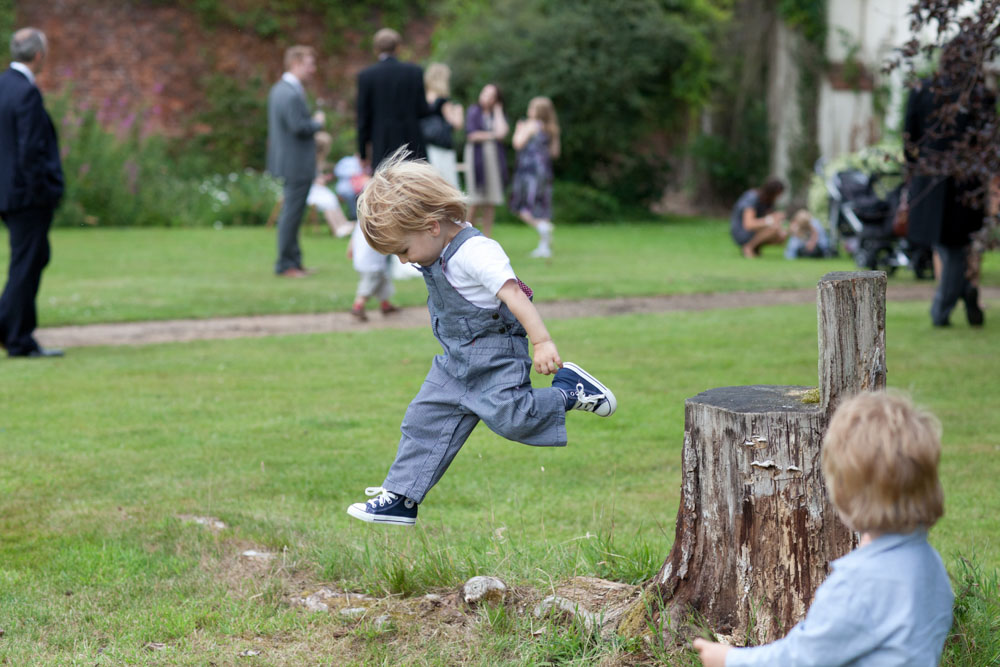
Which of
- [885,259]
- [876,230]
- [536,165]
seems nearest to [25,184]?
[536,165]

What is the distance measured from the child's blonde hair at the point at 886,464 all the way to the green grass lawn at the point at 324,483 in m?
1.24

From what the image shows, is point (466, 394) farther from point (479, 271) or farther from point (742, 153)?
point (742, 153)

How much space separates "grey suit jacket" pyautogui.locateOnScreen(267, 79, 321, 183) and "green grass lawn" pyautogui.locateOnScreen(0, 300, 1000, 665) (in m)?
3.26

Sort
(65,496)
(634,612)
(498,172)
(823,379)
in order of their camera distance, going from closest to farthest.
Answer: (823,379) < (634,612) < (65,496) < (498,172)

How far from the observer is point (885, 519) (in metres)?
2.04

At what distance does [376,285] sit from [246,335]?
116 centimetres

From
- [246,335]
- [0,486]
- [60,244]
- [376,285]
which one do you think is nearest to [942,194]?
[376,285]

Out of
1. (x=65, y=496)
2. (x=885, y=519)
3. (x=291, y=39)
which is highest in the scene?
(x=291, y=39)

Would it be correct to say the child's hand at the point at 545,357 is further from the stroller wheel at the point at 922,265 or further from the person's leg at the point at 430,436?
the stroller wheel at the point at 922,265

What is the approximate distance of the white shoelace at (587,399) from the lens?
11.2 feet

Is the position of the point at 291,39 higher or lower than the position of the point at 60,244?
higher

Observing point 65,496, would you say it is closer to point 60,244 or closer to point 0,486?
point 0,486

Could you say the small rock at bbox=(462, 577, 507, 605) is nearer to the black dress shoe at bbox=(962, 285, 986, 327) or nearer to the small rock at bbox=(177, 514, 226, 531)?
the small rock at bbox=(177, 514, 226, 531)

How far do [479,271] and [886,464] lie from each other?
1.47 m
